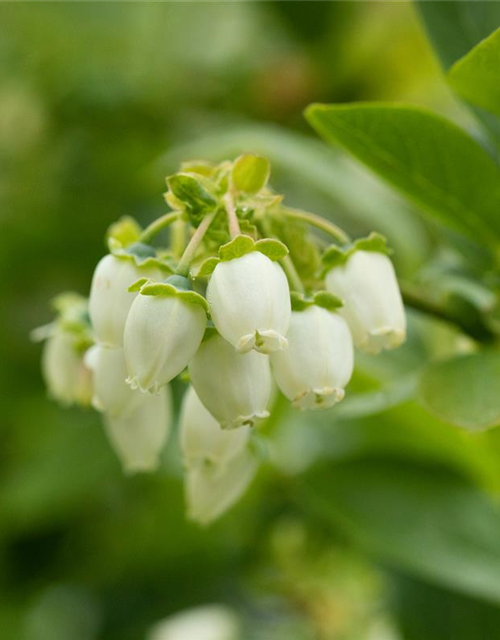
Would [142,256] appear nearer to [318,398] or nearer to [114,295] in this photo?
[114,295]

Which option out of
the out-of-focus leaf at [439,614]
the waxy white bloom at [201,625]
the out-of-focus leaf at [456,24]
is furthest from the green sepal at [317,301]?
the waxy white bloom at [201,625]

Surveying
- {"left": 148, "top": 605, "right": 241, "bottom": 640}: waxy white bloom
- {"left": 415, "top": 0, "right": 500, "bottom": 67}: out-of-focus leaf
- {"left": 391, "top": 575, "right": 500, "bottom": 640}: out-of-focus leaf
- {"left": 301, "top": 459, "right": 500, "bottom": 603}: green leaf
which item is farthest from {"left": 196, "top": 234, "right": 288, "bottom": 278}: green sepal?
{"left": 148, "top": 605, "right": 241, "bottom": 640}: waxy white bloom

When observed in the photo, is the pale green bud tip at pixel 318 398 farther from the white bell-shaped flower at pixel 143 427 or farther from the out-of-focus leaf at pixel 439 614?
the out-of-focus leaf at pixel 439 614

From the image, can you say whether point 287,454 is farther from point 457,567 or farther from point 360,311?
point 360,311

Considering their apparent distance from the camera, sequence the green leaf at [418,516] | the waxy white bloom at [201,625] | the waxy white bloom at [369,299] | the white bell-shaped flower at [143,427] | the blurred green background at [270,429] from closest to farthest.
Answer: the waxy white bloom at [369,299] < the white bell-shaped flower at [143,427] < the green leaf at [418,516] < the blurred green background at [270,429] < the waxy white bloom at [201,625]

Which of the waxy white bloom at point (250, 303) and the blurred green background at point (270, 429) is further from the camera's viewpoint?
the blurred green background at point (270, 429)

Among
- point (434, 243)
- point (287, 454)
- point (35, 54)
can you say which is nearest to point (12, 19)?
point (35, 54)

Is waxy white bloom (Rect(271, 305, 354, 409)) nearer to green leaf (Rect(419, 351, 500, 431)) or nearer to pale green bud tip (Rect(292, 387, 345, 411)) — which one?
pale green bud tip (Rect(292, 387, 345, 411))
